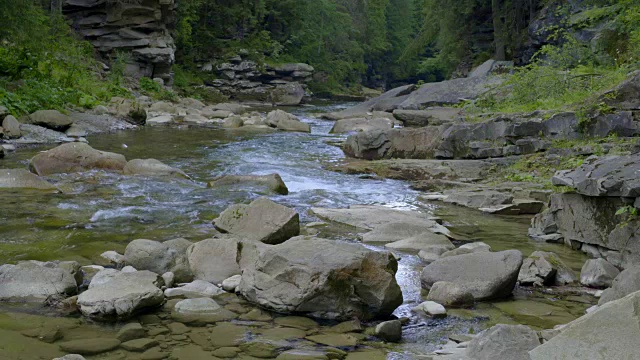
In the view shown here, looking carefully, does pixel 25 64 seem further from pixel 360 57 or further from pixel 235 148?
pixel 360 57

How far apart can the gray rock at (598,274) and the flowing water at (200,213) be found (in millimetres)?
360

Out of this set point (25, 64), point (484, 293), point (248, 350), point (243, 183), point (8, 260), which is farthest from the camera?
point (25, 64)

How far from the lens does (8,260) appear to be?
5.30 metres

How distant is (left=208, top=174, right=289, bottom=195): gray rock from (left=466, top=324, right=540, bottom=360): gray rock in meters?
6.07

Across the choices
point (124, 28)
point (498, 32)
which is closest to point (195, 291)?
point (124, 28)

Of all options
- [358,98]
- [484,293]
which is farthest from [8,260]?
[358,98]

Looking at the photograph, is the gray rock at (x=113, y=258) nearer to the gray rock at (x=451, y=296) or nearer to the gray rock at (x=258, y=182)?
the gray rock at (x=451, y=296)

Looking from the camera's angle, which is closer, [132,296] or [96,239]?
[132,296]

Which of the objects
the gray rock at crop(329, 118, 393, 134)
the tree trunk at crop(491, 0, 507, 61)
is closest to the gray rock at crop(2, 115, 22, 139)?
the gray rock at crop(329, 118, 393, 134)

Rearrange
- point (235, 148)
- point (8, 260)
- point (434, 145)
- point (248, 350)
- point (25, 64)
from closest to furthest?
point (248, 350) < point (8, 260) < point (434, 145) < point (235, 148) < point (25, 64)

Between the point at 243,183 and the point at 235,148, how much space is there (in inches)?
205

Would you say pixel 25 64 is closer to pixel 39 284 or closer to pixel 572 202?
pixel 39 284

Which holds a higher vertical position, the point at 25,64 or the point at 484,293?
the point at 25,64

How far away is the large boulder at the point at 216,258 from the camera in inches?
203
